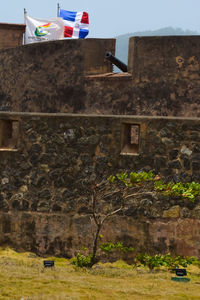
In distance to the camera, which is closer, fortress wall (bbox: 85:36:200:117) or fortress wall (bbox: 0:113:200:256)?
fortress wall (bbox: 0:113:200:256)

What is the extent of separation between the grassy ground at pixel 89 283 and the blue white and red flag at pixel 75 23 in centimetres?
1252

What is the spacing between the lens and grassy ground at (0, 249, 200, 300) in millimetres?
6203

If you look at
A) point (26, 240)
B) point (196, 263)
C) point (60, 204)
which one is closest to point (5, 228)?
point (26, 240)

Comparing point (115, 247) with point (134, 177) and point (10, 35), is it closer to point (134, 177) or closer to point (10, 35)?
point (134, 177)

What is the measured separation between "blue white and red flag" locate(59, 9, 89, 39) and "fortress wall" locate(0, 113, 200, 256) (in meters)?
10.8

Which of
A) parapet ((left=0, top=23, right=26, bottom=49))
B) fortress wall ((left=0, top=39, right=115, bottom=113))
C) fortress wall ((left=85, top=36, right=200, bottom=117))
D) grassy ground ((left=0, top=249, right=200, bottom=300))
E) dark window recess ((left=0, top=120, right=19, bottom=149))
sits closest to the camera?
grassy ground ((left=0, top=249, right=200, bottom=300))

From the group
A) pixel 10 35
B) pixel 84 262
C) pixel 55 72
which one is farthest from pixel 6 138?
pixel 10 35

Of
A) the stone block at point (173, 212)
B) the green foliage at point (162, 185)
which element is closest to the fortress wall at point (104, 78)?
the green foliage at point (162, 185)

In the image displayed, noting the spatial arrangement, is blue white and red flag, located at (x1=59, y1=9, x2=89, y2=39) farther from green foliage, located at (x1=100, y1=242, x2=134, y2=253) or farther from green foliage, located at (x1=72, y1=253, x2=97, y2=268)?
green foliage, located at (x1=72, y1=253, x2=97, y2=268)

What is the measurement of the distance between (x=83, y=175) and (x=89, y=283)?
242 centimetres

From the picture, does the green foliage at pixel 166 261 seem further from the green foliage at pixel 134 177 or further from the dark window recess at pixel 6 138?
the dark window recess at pixel 6 138

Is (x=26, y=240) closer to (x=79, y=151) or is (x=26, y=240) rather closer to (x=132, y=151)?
(x=79, y=151)

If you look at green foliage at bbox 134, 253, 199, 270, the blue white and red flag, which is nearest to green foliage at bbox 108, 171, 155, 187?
green foliage at bbox 134, 253, 199, 270

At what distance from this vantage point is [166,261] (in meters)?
8.27
